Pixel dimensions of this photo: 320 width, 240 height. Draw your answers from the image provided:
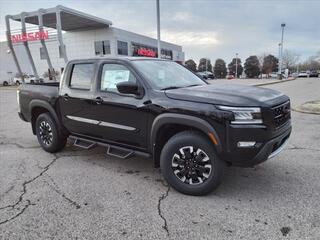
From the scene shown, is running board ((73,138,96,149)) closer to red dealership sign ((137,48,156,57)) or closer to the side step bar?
the side step bar

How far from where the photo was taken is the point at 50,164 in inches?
195

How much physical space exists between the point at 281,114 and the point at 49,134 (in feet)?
14.3

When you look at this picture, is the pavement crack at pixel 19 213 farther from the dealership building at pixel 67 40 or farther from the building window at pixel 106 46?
the building window at pixel 106 46

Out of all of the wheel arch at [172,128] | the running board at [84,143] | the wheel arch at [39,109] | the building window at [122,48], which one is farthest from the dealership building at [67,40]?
the wheel arch at [172,128]

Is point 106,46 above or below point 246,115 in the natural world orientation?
above

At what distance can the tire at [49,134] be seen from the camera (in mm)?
5402

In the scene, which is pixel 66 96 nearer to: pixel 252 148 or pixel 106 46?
pixel 252 148

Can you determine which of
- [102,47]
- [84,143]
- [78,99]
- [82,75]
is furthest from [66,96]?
[102,47]

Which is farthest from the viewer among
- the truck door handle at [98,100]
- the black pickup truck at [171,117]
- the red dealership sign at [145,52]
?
the red dealership sign at [145,52]

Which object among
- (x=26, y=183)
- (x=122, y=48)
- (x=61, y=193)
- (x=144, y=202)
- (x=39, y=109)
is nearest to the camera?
(x=144, y=202)

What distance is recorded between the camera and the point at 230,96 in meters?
3.36

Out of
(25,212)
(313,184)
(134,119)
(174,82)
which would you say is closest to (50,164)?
(25,212)

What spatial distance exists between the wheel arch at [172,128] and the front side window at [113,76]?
2.98 ft

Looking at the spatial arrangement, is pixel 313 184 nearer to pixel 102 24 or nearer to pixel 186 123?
pixel 186 123
